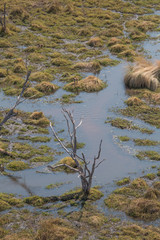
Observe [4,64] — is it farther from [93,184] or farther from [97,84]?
[93,184]

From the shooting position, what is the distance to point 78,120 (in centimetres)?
2723

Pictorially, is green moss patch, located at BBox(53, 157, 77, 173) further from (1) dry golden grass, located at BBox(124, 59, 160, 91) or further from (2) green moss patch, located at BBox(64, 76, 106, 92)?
(1) dry golden grass, located at BBox(124, 59, 160, 91)

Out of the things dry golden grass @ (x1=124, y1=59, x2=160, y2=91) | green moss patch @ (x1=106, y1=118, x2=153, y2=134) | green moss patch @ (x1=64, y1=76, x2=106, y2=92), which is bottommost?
green moss patch @ (x1=106, y1=118, x2=153, y2=134)

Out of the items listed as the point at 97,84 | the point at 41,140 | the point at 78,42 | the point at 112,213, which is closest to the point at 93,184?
the point at 112,213

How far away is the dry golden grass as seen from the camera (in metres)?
31.1

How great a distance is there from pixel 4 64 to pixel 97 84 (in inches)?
272

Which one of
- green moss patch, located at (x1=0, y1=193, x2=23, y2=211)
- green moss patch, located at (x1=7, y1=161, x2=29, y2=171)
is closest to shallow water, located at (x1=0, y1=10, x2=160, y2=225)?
green moss patch, located at (x1=7, y1=161, x2=29, y2=171)

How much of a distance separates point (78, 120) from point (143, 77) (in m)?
6.11

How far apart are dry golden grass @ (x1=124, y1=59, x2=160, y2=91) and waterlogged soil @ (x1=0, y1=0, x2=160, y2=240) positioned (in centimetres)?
52

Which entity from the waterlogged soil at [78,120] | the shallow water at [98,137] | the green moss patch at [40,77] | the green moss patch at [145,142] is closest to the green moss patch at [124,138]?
the waterlogged soil at [78,120]

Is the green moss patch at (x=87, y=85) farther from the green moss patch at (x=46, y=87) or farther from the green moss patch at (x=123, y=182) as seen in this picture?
the green moss patch at (x=123, y=182)

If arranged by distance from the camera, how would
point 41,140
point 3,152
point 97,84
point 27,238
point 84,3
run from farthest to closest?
point 84,3 < point 97,84 < point 41,140 < point 3,152 < point 27,238

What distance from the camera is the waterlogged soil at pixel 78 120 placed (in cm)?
1956

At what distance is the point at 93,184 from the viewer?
72.1 feet
